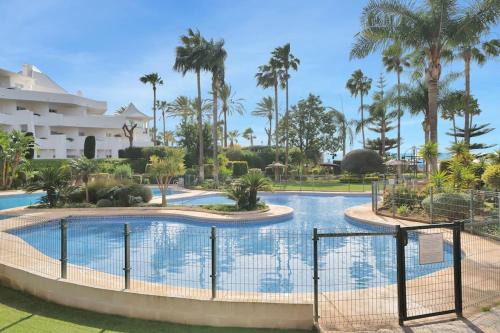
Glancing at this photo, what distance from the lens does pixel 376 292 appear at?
22.1ft

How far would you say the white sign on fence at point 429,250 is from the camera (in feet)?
18.2

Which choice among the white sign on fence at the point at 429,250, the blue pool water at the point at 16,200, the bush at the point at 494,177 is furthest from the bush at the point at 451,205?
the blue pool water at the point at 16,200

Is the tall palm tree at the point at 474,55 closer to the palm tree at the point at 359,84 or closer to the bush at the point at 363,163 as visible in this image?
the bush at the point at 363,163

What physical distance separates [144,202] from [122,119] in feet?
125

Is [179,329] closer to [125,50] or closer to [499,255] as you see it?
[499,255]

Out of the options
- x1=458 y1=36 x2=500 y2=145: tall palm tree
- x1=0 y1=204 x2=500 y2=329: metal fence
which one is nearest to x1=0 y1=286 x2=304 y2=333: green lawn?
x1=0 y1=204 x2=500 y2=329: metal fence

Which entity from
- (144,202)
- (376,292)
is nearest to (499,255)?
(376,292)

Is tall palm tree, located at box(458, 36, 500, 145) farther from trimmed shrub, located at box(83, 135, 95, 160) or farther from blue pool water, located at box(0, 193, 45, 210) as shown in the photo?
trimmed shrub, located at box(83, 135, 95, 160)

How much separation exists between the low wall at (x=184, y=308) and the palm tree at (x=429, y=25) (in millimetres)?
17640

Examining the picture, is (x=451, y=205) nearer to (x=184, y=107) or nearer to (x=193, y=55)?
(x=193, y=55)

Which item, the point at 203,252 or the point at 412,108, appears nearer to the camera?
the point at 203,252

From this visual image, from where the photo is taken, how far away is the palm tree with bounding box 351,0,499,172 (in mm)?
19266

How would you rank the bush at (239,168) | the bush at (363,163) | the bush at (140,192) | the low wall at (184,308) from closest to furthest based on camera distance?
the low wall at (184,308) → the bush at (140,192) → the bush at (363,163) → the bush at (239,168)

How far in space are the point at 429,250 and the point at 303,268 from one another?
12.2 ft
